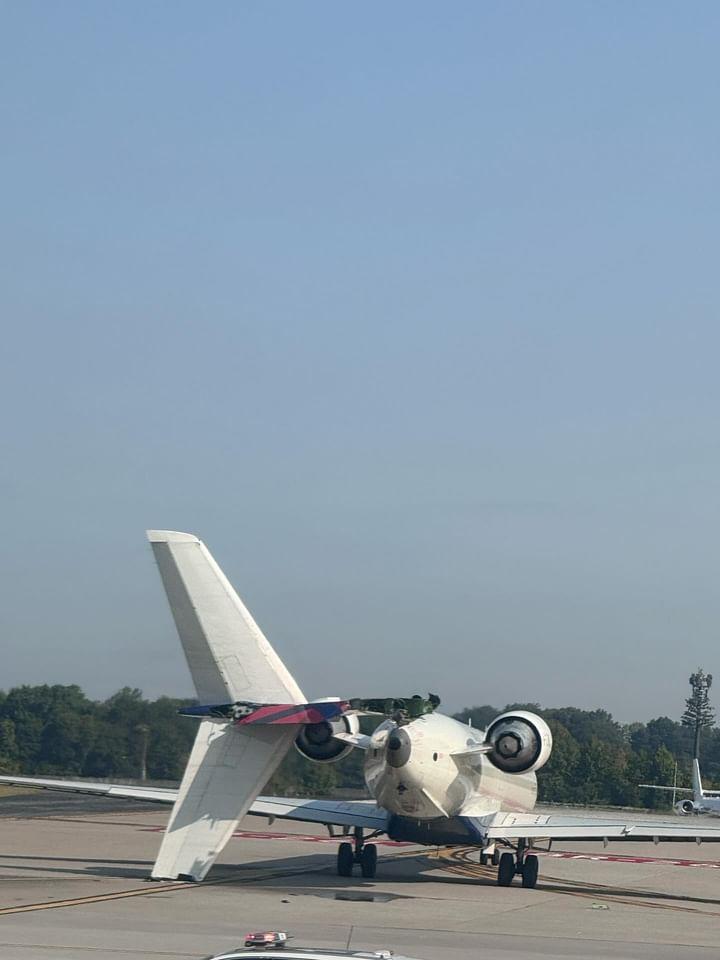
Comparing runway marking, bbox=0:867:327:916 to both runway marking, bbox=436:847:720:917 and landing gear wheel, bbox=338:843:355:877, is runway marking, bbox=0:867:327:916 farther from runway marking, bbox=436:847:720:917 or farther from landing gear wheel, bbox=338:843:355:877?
runway marking, bbox=436:847:720:917

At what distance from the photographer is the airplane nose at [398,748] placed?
33375mm

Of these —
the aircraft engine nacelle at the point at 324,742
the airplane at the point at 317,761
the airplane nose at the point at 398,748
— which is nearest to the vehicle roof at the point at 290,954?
the airplane at the point at 317,761

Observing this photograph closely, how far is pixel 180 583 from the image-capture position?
1184 inches

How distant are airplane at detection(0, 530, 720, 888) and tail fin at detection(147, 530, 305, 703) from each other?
2 centimetres

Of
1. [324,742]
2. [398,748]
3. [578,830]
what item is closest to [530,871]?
[578,830]

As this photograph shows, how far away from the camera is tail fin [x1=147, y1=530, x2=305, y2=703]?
29859 mm

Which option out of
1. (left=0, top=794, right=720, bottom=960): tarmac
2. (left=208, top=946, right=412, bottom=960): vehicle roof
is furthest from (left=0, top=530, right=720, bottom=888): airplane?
(left=208, top=946, right=412, bottom=960): vehicle roof

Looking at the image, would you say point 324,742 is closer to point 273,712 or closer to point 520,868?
point 273,712

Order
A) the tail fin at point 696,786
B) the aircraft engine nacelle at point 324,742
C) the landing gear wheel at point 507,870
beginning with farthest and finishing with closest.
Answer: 1. the tail fin at point 696,786
2. the landing gear wheel at point 507,870
3. the aircraft engine nacelle at point 324,742

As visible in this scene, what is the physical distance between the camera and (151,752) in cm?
6669

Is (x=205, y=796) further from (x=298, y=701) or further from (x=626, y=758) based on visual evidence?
(x=626, y=758)

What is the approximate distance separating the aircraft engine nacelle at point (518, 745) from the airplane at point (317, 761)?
3 centimetres

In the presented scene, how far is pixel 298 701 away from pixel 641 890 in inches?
588

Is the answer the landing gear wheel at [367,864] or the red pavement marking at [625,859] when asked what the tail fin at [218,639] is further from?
the red pavement marking at [625,859]
